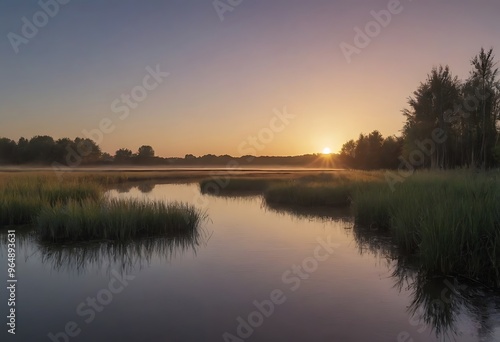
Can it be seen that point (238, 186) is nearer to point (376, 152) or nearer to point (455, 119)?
point (455, 119)

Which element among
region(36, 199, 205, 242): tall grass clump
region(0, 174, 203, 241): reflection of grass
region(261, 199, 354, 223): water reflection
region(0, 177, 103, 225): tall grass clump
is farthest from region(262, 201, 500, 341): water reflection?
region(0, 177, 103, 225): tall grass clump

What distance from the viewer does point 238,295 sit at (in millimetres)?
5977

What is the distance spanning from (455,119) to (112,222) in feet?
94.8

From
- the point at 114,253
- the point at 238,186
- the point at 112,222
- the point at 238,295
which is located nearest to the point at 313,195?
the point at 112,222

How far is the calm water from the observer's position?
4.68 meters

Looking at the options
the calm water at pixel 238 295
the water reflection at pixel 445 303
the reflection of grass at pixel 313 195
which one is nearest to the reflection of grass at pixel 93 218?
the calm water at pixel 238 295

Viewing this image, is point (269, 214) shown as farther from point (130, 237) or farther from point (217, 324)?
point (217, 324)

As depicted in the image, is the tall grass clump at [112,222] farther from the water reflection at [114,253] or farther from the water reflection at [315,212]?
the water reflection at [315,212]

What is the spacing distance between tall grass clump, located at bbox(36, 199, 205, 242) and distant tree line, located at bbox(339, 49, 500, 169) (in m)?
20.2

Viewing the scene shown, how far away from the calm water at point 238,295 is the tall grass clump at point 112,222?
2.05 ft

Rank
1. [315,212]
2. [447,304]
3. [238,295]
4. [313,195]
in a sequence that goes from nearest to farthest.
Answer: [447,304] → [238,295] → [315,212] → [313,195]

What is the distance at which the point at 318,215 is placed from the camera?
15.0 metres

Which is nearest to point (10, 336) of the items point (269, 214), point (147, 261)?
point (147, 261)

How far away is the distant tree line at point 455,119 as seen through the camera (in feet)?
85.5
